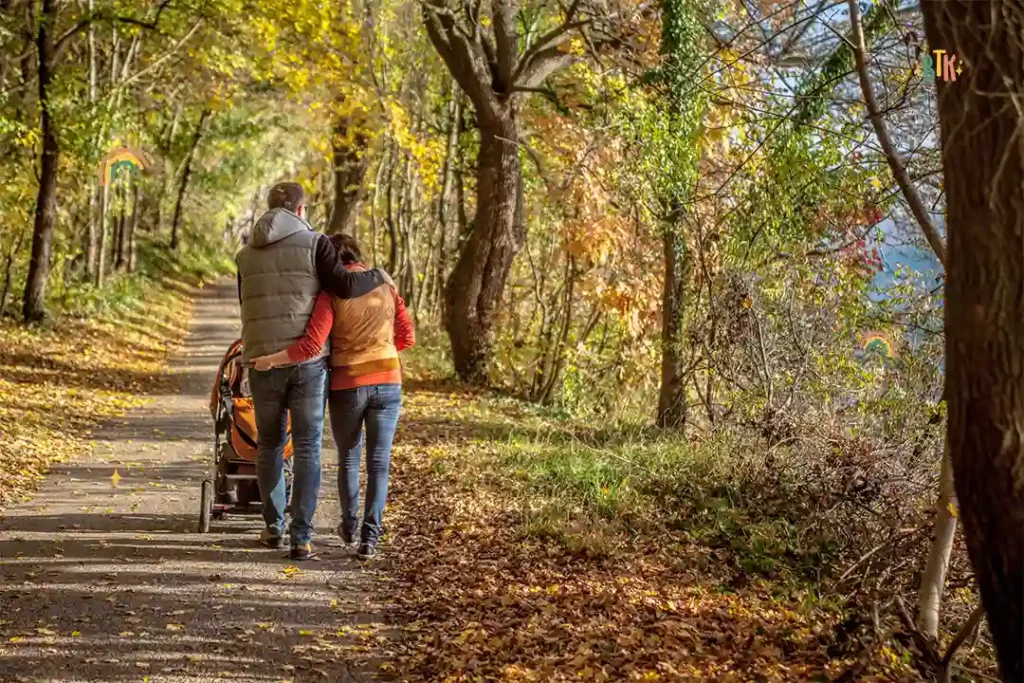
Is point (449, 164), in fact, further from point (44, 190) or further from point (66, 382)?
point (66, 382)

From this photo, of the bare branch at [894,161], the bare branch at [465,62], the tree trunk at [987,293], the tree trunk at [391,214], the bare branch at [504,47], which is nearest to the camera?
the tree trunk at [987,293]

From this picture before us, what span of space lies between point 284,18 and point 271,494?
12.6m

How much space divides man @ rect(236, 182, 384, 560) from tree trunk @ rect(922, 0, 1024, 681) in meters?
4.00

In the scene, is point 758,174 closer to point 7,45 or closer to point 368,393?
point 368,393

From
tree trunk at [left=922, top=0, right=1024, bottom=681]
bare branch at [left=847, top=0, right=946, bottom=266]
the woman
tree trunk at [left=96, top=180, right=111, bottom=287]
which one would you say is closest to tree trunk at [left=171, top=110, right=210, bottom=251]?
tree trunk at [left=96, top=180, right=111, bottom=287]

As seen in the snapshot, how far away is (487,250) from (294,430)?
10029 millimetres

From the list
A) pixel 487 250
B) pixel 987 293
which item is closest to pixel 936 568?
pixel 987 293

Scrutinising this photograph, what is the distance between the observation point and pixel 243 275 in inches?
276

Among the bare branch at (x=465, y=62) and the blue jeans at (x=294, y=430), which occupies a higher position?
the bare branch at (x=465, y=62)

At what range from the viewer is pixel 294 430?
22.7ft

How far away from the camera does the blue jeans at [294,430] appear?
6.86 metres

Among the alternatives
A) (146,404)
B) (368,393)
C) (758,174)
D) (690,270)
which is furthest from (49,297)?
(368,393)

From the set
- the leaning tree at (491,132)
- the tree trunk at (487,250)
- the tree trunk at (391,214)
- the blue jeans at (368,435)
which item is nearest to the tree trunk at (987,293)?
the blue jeans at (368,435)

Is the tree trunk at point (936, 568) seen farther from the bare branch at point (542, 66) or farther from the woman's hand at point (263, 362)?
the bare branch at point (542, 66)
